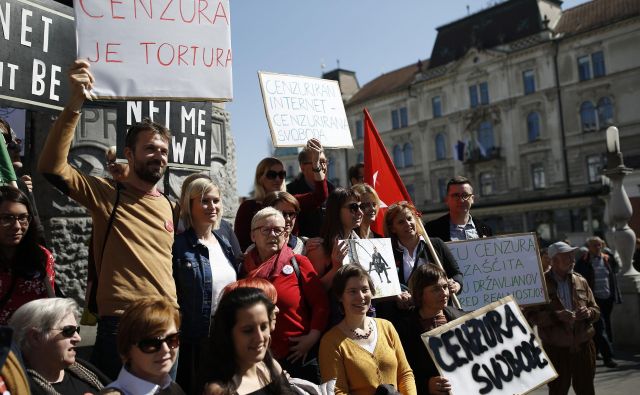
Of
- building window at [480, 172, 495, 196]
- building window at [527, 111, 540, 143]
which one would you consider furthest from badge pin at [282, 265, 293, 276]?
building window at [480, 172, 495, 196]

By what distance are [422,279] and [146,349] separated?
1.90 m

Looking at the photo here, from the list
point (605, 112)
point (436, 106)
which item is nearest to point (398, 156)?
point (436, 106)

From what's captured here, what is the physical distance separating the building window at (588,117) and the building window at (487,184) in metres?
7.12

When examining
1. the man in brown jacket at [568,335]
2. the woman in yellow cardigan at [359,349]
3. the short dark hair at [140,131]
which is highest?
the short dark hair at [140,131]

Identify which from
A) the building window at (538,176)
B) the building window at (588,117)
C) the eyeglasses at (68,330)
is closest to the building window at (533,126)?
the building window at (538,176)

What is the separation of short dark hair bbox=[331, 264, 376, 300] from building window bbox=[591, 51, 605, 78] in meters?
38.7

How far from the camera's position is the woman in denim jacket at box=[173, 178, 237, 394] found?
327 centimetres

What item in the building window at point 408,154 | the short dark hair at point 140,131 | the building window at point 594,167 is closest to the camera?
the short dark hair at point 140,131

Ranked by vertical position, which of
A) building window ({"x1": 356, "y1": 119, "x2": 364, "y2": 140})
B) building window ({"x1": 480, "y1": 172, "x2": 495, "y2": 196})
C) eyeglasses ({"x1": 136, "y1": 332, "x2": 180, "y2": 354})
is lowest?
eyeglasses ({"x1": 136, "y1": 332, "x2": 180, "y2": 354})

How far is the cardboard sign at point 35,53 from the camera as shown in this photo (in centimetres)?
333

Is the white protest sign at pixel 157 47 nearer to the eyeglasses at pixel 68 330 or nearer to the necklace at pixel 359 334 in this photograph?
the eyeglasses at pixel 68 330

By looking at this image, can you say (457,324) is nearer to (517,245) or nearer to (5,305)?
(517,245)

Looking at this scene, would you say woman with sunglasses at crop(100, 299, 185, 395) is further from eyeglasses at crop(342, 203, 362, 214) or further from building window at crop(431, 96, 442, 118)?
building window at crop(431, 96, 442, 118)

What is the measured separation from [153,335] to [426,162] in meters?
45.1
